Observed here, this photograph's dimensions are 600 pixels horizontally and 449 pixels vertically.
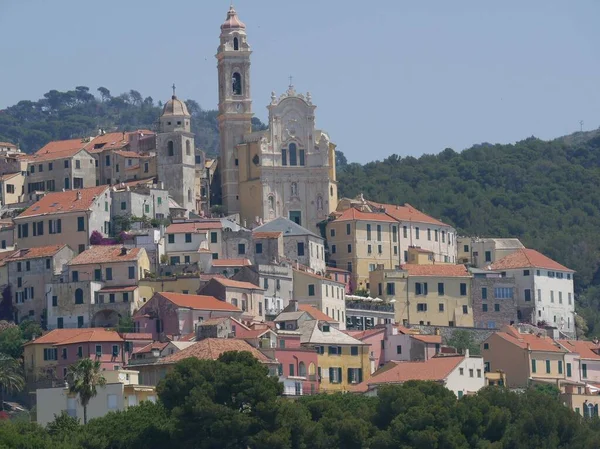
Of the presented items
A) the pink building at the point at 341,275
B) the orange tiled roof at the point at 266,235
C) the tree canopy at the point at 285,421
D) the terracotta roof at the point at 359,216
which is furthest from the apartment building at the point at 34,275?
the tree canopy at the point at 285,421

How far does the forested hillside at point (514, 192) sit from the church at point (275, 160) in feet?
86.3

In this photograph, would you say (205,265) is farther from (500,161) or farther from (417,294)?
(500,161)

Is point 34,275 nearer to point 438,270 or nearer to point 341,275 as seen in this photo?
point 341,275

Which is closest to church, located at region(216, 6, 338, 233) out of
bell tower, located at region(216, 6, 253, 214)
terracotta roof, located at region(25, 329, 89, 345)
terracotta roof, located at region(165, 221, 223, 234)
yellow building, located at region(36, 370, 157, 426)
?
bell tower, located at region(216, 6, 253, 214)

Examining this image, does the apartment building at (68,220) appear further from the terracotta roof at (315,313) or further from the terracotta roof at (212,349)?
the terracotta roof at (212,349)

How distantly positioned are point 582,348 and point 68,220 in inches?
1234

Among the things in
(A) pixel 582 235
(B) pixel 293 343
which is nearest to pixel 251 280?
(B) pixel 293 343

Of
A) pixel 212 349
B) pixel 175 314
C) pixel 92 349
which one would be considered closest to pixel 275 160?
pixel 175 314

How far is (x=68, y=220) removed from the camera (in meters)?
122

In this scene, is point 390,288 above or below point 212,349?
above

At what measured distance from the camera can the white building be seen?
127750mm

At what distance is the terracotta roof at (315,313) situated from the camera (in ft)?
374

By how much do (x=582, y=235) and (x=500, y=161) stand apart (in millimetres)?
21069

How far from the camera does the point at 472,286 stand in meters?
126
